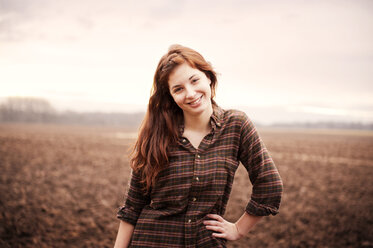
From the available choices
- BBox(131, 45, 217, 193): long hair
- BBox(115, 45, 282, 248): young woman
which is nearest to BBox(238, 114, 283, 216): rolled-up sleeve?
BBox(115, 45, 282, 248): young woman

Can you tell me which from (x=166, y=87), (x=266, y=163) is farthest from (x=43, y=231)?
(x=266, y=163)

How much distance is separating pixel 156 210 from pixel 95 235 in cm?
368

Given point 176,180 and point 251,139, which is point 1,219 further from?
point 251,139

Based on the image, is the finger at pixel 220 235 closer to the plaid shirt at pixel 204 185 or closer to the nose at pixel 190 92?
the plaid shirt at pixel 204 185

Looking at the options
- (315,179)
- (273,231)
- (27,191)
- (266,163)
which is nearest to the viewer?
(266,163)

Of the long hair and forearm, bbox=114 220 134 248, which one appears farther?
forearm, bbox=114 220 134 248

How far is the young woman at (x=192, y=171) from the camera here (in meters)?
1.66

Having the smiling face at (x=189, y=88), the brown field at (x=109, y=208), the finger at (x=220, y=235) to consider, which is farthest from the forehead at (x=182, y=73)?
the brown field at (x=109, y=208)

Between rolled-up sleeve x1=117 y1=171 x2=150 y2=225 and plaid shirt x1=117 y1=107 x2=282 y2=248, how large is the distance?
0.09 meters

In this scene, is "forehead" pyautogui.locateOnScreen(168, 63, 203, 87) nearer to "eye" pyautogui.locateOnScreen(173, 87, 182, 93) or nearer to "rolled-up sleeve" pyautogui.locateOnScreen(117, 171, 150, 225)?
"eye" pyautogui.locateOnScreen(173, 87, 182, 93)

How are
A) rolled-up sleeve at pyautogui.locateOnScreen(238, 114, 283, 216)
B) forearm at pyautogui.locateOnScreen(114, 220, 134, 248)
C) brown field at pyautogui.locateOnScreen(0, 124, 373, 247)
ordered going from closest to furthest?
rolled-up sleeve at pyautogui.locateOnScreen(238, 114, 283, 216) < forearm at pyautogui.locateOnScreen(114, 220, 134, 248) < brown field at pyautogui.locateOnScreen(0, 124, 373, 247)

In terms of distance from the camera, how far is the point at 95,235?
482cm

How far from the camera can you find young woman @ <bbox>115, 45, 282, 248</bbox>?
5.43 ft

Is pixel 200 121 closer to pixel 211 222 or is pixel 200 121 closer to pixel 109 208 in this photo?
pixel 211 222
